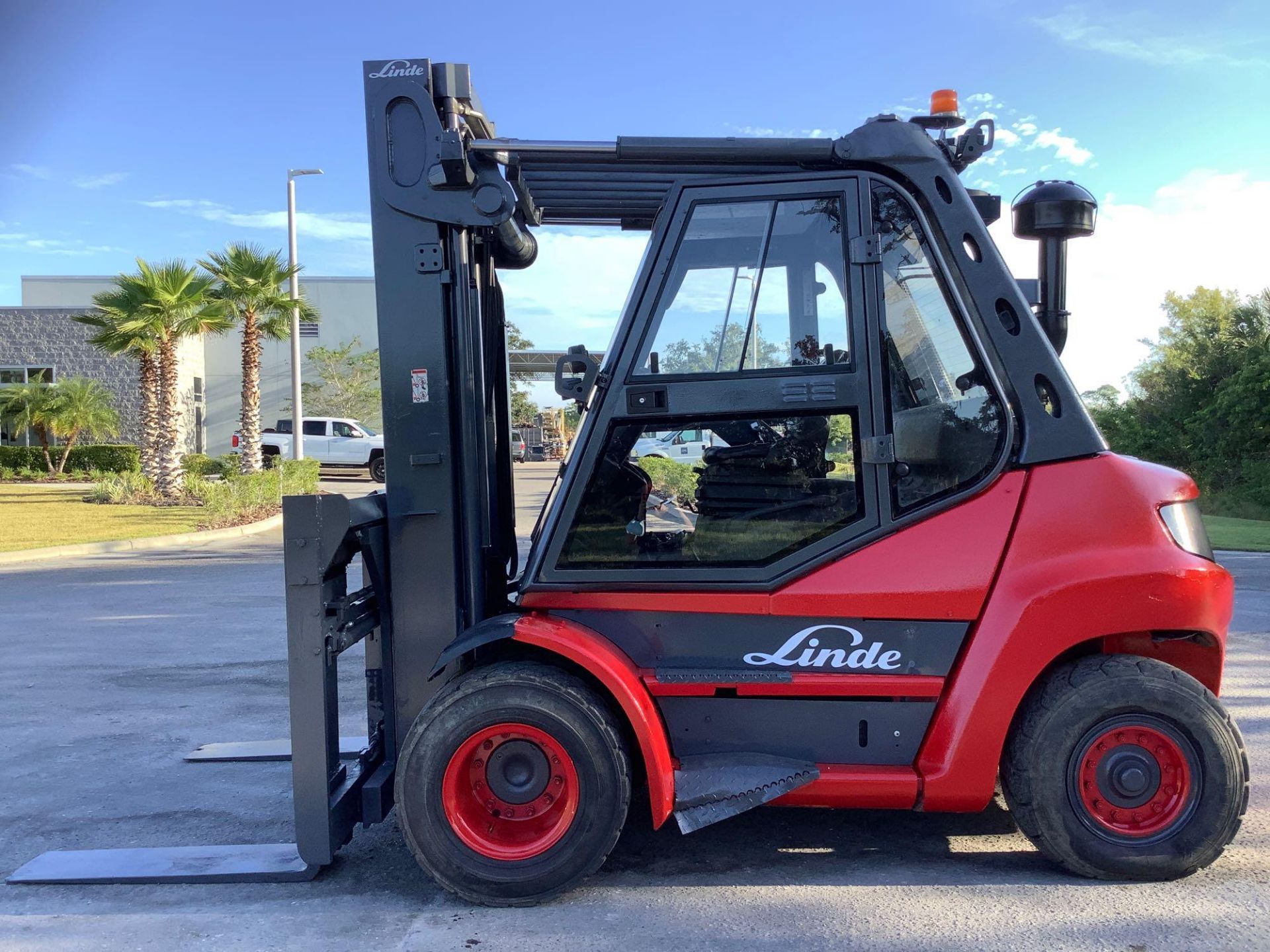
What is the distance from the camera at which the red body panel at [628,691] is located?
129 inches

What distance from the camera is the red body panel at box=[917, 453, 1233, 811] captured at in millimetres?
3305

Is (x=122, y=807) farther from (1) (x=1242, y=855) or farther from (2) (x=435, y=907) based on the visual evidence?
(1) (x=1242, y=855)

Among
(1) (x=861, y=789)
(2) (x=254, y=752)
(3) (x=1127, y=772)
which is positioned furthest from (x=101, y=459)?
(3) (x=1127, y=772)

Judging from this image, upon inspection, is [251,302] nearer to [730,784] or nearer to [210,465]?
[210,465]

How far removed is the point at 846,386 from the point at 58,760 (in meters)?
4.66

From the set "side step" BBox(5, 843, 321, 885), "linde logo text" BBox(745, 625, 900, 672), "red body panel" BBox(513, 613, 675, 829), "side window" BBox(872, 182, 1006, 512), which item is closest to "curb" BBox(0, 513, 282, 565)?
"side step" BBox(5, 843, 321, 885)

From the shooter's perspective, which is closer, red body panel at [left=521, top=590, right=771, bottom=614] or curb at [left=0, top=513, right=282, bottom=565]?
red body panel at [left=521, top=590, right=771, bottom=614]

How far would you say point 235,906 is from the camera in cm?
336

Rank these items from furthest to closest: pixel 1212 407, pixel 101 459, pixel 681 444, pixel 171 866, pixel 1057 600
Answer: pixel 101 459
pixel 1212 407
pixel 171 866
pixel 681 444
pixel 1057 600

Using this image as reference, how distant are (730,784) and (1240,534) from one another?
18.1m

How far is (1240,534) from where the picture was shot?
17.8 m

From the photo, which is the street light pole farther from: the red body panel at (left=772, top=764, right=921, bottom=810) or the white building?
the red body panel at (left=772, top=764, right=921, bottom=810)

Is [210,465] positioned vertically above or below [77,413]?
below

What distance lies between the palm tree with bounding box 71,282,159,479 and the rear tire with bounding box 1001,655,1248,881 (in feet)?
69.0
